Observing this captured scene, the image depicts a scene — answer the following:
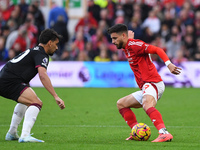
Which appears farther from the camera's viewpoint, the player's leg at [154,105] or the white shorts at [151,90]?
the white shorts at [151,90]

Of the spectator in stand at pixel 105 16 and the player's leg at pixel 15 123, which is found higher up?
the player's leg at pixel 15 123

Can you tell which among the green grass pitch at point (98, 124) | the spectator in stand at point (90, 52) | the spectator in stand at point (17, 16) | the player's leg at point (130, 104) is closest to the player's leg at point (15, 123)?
the green grass pitch at point (98, 124)

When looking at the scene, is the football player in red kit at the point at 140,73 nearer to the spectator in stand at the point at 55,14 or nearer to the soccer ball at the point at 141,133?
the soccer ball at the point at 141,133

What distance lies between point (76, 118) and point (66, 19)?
10889mm

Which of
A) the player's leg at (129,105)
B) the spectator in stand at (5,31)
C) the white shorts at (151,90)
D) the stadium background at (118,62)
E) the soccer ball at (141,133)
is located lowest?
the stadium background at (118,62)

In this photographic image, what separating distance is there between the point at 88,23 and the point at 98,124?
1181cm

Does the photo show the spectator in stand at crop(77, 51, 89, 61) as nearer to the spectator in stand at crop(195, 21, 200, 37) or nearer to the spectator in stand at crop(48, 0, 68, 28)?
the spectator in stand at crop(48, 0, 68, 28)

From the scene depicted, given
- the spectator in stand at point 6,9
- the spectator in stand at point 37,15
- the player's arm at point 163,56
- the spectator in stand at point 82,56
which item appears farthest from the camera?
the spectator in stand at point 6,9

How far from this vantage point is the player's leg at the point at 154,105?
716cm

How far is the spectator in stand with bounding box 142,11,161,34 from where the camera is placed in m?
20.4

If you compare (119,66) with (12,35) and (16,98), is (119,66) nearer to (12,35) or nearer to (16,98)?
(12,35)

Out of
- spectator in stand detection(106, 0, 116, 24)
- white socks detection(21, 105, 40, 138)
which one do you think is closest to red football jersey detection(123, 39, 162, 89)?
white socks detection(21, 105, 40, 138)

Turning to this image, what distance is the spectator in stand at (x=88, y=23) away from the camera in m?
20.8

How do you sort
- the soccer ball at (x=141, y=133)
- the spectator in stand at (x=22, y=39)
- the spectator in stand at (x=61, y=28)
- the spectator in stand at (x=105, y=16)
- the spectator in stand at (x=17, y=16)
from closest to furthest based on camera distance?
1. the soccer ball at (x=141, y=133)
2. the spectator in stand at (x=22, y=39)
3. the spectator in stand at (x=105, y=16)
4. the spectator in stand at (x=61, y=28)
5. the spectator in stand at (x=17, y=16)
